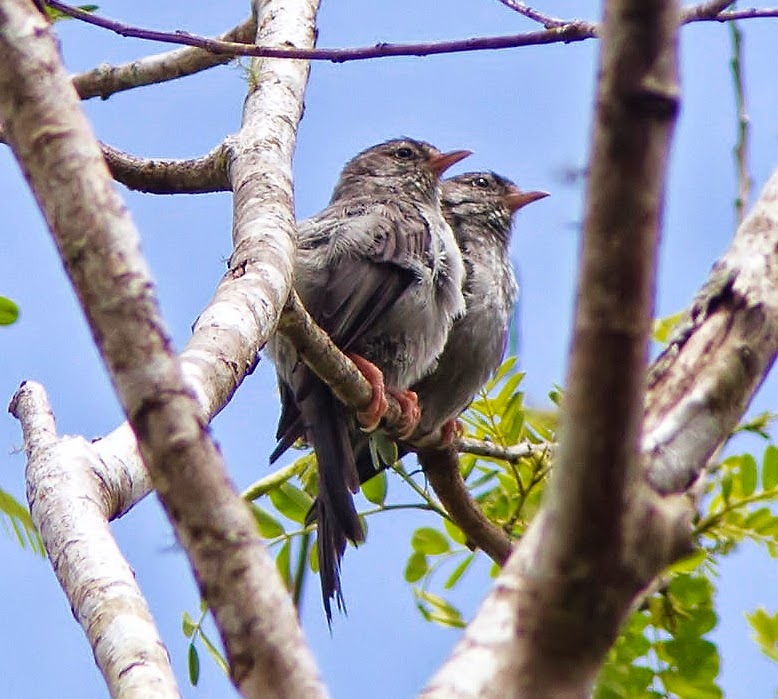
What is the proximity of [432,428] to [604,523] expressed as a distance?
4091 mm

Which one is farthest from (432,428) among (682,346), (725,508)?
(682,346)

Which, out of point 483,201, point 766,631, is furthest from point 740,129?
point 483,201

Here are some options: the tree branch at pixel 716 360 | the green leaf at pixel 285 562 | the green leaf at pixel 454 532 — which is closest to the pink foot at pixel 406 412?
the green leaf at pixel 454 532

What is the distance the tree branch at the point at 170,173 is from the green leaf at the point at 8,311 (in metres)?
1.06

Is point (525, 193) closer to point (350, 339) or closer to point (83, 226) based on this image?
point (350, 339)

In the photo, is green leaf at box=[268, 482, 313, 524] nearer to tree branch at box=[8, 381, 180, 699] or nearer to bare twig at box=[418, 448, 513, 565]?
bare twig at box=[418, 448, 513, 565]

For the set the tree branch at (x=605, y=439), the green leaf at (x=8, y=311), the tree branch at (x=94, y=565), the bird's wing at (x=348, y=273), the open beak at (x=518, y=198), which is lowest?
the tree branch at (x=605, y=439)

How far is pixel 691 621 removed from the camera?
407 cm

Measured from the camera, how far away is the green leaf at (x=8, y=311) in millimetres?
3732

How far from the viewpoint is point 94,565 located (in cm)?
291

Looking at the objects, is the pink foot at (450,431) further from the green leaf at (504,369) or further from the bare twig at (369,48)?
the bare twig at (369,48)

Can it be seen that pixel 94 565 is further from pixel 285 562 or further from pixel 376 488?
pixel 376 488

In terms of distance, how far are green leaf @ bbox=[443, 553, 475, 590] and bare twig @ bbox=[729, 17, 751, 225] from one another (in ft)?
8.48

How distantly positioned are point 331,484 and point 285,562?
349 millimetres
